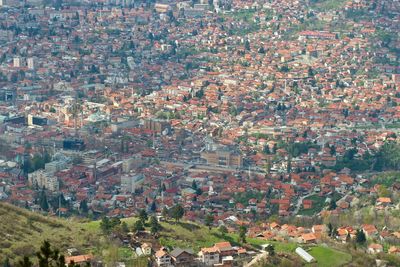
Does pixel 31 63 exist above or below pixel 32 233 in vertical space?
below

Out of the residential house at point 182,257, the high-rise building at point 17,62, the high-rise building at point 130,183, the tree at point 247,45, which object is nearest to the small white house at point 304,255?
the residential house at point 182,257

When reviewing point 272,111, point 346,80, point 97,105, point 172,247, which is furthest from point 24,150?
point 346,80

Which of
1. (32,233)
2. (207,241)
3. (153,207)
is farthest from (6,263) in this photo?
(153,207)

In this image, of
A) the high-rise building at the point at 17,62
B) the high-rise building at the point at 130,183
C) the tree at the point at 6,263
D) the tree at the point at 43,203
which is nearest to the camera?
the tree at the point at 6,263

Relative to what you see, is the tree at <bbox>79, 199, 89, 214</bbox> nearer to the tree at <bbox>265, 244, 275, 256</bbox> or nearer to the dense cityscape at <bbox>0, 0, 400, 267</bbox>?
the dense cityscape at <bbox>0, 0, 400, 267</bbox>

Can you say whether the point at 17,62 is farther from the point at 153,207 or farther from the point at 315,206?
the point at 315,206

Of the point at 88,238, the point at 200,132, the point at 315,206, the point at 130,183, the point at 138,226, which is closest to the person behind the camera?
the point at 88,238

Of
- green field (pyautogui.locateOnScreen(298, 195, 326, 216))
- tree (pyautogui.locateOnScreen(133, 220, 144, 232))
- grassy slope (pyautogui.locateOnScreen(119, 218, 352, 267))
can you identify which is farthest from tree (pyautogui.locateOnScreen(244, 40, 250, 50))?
tree (pyautogui.locateOnScreen(133, 220, 144, 232))

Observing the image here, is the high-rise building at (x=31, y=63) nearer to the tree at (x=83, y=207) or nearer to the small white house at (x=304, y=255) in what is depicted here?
the tree at (x=83, y=207)

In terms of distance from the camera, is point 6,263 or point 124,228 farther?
point 124,228
